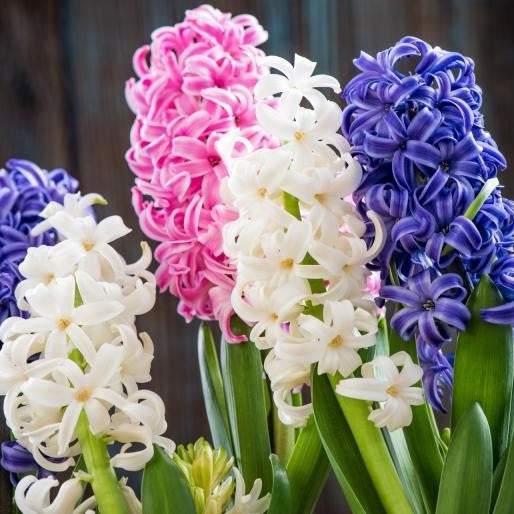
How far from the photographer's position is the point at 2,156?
48.2 inches

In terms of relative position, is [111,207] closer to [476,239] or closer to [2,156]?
[2,156]

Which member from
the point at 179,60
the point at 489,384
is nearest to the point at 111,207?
the point at 179,60

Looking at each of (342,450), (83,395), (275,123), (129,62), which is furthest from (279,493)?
(129,62)

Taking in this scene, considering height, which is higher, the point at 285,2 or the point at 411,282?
the point at 285,2

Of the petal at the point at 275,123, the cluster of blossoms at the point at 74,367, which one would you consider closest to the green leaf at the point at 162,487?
the cluster of blossoms at the point at 74,367

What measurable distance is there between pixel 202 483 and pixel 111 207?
0.58m

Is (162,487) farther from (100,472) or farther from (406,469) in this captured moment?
(406,469)

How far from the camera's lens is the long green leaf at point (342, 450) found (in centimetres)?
69

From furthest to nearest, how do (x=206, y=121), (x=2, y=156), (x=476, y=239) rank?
(x=2, y=156), (x=206, y=121), (x=476, y=239)

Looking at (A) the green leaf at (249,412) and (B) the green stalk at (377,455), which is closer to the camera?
(B) the green stalk at (377,455)

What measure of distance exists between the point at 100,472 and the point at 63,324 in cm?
10

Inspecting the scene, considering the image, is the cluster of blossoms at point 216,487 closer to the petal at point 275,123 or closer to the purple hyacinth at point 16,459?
the purple hyacinth at point 16,459

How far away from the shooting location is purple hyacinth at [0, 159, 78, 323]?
782 millimetres

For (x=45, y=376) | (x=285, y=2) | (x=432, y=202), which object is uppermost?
(x=285, y=2)
